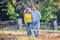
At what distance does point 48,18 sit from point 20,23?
1119 millimetres

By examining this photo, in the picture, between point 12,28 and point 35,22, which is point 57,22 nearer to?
point 12,28

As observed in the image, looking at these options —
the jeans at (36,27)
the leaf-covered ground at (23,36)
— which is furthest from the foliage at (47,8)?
the jeans at (36,27)

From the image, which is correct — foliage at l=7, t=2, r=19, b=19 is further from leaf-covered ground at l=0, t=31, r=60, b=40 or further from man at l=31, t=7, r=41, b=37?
man at l=31, t=7, r=41, b=37

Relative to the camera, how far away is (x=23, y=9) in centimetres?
1028

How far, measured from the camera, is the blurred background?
9.73 metres

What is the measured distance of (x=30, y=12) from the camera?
7578mm

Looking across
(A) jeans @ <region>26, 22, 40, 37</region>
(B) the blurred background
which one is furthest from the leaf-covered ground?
(B) the blurred background

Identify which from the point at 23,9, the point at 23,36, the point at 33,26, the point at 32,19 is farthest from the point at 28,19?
the point at 23,9

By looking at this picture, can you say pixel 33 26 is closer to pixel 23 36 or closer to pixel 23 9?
pixel 23 36

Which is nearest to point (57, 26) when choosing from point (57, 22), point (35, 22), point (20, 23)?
point (57, 22)

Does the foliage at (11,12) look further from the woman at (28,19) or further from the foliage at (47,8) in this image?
Answer: the woman at (28,19)

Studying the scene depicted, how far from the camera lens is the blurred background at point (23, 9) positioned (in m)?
9.73

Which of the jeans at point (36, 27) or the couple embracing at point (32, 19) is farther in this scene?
the jeans at point (36, 27)

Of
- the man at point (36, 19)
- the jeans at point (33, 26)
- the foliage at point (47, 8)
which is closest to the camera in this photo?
the man at point (36, 19)
